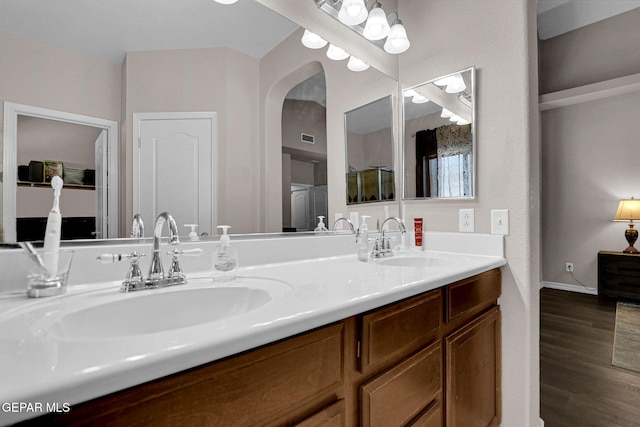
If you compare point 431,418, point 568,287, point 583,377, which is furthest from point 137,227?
point 568,287

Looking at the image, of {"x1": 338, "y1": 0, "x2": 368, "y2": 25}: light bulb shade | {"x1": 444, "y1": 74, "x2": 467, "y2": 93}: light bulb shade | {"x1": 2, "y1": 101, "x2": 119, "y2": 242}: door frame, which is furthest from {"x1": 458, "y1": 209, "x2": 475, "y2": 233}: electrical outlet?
{"x1": 2, "y1": 101, "x2": 119, "y2": 242}: door frame

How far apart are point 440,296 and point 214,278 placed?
28.3 inches

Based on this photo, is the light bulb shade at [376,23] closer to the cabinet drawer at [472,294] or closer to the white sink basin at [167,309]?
the cabinet drawer at [472,294]

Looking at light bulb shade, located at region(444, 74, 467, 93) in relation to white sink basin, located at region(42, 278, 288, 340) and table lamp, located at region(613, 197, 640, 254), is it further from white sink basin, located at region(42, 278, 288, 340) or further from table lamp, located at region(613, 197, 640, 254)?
table lamp, located at region(613, 197, 640, 254)

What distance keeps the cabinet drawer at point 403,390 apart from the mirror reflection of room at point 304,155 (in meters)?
0.71

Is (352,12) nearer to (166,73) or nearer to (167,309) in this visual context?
(166,73)

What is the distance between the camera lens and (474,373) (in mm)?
1253

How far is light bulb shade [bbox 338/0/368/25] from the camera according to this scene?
1.54 m

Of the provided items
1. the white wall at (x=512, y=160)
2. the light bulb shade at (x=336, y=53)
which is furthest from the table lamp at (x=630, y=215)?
the light bulb shade at (x=336, y=53)

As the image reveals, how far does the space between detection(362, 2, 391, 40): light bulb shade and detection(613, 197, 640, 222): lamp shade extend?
3642 mm

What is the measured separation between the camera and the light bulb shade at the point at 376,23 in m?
1.64

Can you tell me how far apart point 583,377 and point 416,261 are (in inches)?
54.4

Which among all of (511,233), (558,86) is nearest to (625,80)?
(558,86)

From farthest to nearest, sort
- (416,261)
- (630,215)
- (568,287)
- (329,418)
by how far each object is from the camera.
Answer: (568,287), (630,215), (416,261), (329,418)
